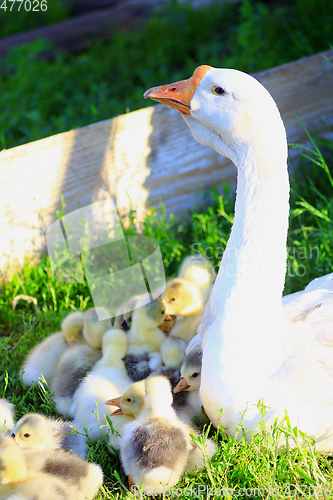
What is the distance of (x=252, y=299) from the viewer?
221 centimetres

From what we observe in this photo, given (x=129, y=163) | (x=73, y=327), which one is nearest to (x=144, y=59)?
(x=129, y=163)

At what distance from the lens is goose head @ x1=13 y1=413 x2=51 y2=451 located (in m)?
2.29

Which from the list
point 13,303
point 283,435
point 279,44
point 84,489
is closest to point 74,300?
point 13,303

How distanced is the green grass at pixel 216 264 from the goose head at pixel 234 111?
3.44 feet

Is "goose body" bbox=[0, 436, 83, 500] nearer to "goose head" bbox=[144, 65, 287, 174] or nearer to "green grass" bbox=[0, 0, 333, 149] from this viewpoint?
"goose head" bbox=[144, 65, 287, 174]

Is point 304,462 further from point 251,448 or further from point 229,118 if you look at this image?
point 229,118

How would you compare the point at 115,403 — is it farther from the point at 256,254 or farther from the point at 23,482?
the point at 256,254

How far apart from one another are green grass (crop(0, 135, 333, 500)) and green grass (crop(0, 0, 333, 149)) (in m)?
1.72

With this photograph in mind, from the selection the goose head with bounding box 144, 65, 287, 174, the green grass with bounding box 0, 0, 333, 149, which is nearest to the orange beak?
the goose head with bounding box 144, 65, 287, 174

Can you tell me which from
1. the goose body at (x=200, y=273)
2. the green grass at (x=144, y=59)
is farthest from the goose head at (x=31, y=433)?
the green grass at (x=144, y=59)

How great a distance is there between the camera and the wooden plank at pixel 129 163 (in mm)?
3609

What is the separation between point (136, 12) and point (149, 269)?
5.22 m

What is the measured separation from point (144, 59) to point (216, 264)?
12.6 ft

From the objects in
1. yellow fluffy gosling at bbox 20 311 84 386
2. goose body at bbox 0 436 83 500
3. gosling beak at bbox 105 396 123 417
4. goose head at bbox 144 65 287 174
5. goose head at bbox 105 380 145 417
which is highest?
goose head at bbox 144 65 287 174
